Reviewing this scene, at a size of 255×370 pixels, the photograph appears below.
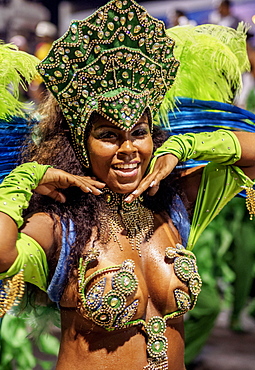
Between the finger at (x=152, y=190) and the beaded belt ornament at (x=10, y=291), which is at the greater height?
the finger at (x=152, y=190)

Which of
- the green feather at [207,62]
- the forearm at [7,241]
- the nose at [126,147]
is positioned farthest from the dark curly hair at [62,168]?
the green feather at [207,62]

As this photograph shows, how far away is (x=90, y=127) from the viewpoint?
1.78 meters

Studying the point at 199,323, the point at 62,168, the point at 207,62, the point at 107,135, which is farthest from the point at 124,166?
the point at 199,323

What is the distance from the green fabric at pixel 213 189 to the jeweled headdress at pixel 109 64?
15.0 inches

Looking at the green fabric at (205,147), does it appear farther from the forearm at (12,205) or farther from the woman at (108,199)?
the forearm at (12,205)

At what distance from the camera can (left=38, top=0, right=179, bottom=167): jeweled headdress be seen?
1656 mm

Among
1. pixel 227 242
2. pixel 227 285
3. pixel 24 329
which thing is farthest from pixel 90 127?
pixel 227 285

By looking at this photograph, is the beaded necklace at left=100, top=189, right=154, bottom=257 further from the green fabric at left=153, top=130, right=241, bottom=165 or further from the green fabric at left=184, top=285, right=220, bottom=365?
the green fabric at left=184, top=285, right=220, bottom=365

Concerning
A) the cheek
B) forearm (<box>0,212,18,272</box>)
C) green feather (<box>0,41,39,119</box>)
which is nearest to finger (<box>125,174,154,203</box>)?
the cheek

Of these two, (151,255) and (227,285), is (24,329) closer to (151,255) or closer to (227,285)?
(151,255)

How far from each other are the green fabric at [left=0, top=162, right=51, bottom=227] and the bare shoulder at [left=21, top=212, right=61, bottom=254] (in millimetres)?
95

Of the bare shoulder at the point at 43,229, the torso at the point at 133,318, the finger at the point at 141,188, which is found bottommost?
the torso at the point at 133,318

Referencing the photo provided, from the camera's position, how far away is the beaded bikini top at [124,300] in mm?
1732

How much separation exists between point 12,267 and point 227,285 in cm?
290
